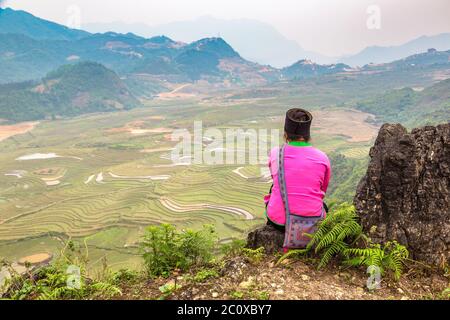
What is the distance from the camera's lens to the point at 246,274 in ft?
10.8

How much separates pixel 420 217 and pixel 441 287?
0.74 metres

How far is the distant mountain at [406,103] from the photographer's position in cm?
9011

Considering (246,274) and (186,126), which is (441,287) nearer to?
(246,274)

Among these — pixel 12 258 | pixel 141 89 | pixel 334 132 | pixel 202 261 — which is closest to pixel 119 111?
pixel 141 89

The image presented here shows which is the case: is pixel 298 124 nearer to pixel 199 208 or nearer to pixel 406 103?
pixel 199 208

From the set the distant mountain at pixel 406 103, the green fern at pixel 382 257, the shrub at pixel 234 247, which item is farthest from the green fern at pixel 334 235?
the distant mountain at pixel 406 103

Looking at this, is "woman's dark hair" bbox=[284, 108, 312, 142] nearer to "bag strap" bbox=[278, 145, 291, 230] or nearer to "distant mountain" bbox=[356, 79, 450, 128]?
"bag strap" bbox=[278, 145, 291, 230]

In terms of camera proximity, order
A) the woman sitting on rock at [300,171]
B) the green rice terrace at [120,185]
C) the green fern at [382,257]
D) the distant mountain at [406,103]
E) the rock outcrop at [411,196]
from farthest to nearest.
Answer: the distant mountain at [406,103] → the green rice terrace at [120,185] → the woman sitting on rock at [300,171] → the rock outcrop at [411,196] → the green fern at [382,257]

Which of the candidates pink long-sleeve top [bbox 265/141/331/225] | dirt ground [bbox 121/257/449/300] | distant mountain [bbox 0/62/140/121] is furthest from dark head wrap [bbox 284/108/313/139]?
distant mountain [bbox 0/62/140/121]

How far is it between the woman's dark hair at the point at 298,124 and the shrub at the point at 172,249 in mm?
1619

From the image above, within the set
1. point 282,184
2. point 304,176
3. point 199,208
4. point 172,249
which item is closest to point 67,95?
point 199,208

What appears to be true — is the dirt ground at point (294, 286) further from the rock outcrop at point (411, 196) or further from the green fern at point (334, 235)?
the rock outcrop at point (411, 196)

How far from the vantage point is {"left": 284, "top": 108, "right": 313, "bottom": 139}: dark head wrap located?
349 cm

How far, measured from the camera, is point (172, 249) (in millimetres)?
4012
